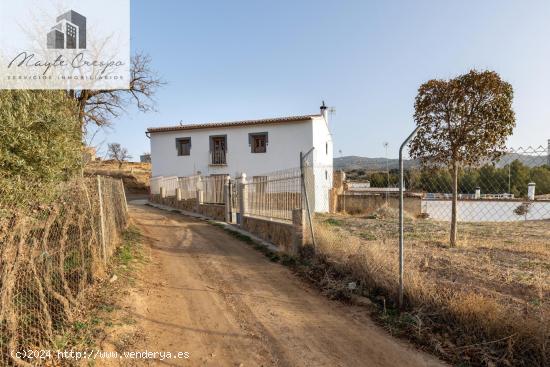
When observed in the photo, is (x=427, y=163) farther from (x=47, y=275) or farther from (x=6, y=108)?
(x=6, y=108)

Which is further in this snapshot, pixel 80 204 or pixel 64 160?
pixel 64 160

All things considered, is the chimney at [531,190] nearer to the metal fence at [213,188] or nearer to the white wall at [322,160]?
the metal fence at [213,188]

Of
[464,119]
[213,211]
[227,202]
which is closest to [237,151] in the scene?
[213,211]

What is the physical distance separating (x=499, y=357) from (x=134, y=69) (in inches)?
1034

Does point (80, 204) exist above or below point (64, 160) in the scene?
below

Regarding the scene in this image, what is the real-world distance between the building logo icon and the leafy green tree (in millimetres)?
9680

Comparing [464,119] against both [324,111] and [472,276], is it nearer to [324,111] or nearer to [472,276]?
[472,276]

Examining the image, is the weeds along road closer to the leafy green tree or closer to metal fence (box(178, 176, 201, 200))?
the leafy green tree

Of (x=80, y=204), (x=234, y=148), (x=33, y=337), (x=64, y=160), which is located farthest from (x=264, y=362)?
(x=234, y=148)

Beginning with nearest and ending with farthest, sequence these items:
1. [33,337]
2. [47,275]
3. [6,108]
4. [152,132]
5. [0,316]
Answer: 1. [0,316]
2. [33,337]
3. [47,275]
4. [6,108]
5. [152,132]

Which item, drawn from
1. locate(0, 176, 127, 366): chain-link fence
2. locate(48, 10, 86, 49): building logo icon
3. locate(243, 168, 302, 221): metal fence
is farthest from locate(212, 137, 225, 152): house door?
locate(0, 176, 127, 366): chain-link fence

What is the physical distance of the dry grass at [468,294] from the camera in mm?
3725

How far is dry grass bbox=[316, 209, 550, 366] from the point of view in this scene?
372cm

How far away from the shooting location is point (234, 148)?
90.1ft
